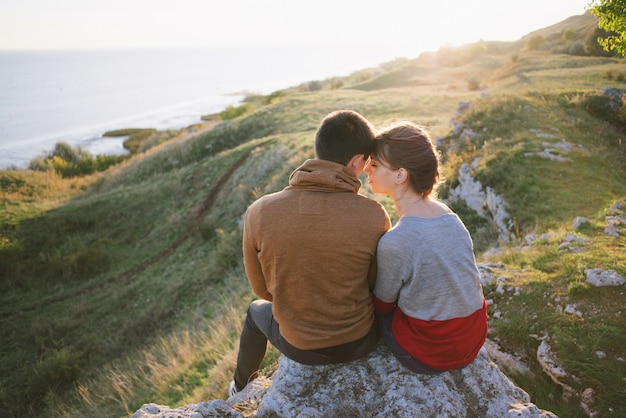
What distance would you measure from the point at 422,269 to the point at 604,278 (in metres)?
3.45

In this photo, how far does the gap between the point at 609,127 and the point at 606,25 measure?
6.83 m

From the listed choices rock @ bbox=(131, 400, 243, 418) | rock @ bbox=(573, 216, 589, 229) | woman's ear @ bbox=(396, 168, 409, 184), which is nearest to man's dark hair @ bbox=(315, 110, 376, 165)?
woman's ear @ bbox=(396, 168, 409, 184)

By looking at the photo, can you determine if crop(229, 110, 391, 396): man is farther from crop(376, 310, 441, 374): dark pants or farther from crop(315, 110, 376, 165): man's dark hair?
crop(376, 310, 441, 374): dark pants

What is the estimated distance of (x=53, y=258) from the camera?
1628 cm

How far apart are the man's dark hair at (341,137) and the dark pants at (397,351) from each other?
1463mm

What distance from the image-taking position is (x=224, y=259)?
509 inches

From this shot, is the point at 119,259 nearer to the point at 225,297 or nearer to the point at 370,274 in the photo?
the point at 225,297

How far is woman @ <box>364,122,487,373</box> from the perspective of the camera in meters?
2.76

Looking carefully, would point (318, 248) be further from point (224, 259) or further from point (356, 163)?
point (224, 259)

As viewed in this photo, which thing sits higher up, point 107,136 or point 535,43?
point 535,43

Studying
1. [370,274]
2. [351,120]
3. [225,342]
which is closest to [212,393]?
[225,342]

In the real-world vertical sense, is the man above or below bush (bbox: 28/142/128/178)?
above

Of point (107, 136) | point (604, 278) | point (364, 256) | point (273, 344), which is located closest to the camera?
point (364, 256)

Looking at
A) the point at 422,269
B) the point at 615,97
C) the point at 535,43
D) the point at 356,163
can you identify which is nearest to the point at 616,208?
the point at 422,269
